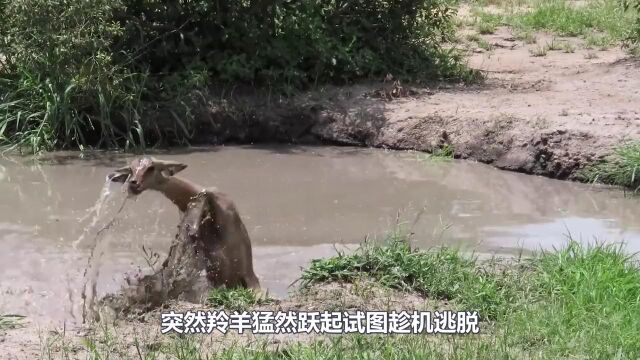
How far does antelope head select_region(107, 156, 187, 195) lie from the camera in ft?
13.5

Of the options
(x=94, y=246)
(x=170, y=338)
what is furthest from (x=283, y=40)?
(x=170, y=338)

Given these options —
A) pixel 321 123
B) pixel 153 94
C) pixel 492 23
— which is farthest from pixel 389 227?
pixel 492 23

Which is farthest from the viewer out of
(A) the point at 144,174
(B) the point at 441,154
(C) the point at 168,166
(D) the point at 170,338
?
(B) the point at 441,154

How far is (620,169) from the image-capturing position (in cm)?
753

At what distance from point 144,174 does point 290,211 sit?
9.29 feet

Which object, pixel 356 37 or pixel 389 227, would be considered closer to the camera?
pixel 389 227

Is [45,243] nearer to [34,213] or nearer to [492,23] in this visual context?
[34,213]

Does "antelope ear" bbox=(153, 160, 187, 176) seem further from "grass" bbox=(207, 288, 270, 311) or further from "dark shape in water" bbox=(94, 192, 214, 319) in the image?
"grass" bbox=(207, 288, 270, 311)

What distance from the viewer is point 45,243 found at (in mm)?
6102

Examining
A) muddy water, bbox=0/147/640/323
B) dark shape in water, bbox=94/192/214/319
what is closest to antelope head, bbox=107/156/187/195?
dark shape in water, bbox=94/192/214/319

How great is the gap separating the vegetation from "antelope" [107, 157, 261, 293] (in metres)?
4.09

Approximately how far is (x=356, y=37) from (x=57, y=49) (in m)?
3.23

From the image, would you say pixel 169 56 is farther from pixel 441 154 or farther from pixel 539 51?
pixel 539 51

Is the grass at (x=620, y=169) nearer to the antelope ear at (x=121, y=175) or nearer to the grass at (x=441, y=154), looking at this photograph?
the grass at (x=441, y=154)
